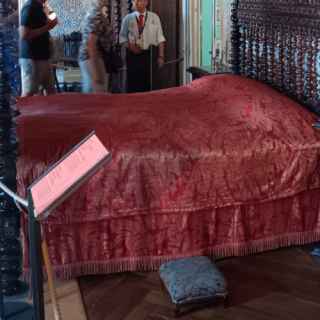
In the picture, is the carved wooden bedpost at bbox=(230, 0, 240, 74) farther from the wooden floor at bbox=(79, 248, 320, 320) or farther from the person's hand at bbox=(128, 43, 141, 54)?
the person's hand at bbox=(128, 43, 141, 54)

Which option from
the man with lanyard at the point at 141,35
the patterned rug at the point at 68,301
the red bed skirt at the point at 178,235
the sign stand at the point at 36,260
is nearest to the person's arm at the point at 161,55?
the man with lanyard at the point at 141,35

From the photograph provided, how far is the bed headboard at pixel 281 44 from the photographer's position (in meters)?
3.74

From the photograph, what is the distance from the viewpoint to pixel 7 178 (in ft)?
9.26

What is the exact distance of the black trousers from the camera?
724 centimetres

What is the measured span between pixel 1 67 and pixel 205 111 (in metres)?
1.56

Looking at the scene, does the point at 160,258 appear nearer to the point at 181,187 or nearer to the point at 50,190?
the point at 181,187

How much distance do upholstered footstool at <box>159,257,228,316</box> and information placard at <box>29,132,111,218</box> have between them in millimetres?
1166

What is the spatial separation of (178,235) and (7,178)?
38.6 inches

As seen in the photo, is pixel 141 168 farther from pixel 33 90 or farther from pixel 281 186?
pixel 33 90

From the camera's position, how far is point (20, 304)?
2.89m

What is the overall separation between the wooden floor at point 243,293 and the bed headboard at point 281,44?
3.32 ft

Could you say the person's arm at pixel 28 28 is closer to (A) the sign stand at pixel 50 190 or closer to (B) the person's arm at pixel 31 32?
(B) the person's arm at pixel 31 32

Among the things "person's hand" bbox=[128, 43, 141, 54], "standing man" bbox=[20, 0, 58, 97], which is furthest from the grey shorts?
"person's hand" bbox=[128, 43, 141, 54]

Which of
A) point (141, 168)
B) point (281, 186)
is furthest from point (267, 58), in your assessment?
point (141, 168)
